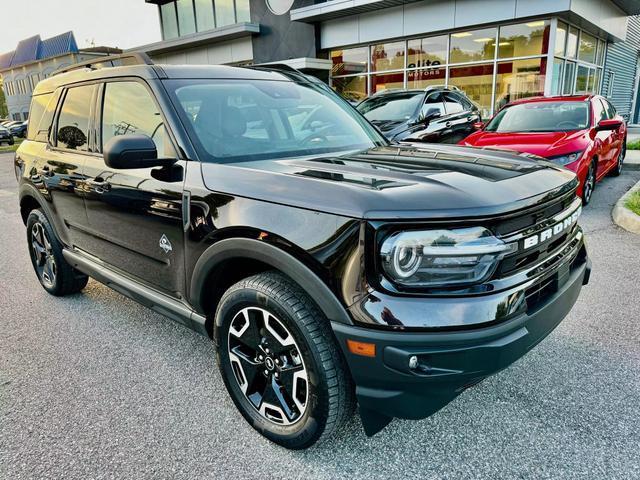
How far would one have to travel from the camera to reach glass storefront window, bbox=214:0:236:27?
21.3 metres

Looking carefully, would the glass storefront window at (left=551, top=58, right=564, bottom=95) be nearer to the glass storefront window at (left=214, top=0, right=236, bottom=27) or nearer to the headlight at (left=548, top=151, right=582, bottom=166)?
the headlight at (left=548, top=151, right=582, bottom=166)

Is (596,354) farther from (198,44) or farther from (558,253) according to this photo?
(198,44)

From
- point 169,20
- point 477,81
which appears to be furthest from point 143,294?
point 169,20

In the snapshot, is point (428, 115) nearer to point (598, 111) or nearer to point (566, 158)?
point (566, 158)

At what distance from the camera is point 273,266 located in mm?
2025

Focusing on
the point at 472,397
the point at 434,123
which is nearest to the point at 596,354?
the point at 472,397

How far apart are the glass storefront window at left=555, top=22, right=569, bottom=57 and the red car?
608 cm

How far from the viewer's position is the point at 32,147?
3.99 m

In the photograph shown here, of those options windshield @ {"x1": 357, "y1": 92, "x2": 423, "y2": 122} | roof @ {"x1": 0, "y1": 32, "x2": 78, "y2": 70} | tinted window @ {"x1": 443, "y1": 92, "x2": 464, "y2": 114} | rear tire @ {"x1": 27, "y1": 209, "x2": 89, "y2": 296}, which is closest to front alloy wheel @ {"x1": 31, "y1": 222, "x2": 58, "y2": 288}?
rear tire @ {"x1": 27, "y1": 209, "x2": 89, "y2": 296}

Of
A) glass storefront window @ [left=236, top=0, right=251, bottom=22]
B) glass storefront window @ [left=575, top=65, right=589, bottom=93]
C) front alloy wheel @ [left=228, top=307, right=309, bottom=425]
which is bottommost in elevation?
front alloy wheel @ [left=228, top=307, right=309, bottom=425]

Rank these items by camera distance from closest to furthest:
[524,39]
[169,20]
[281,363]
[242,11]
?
1. [281,363]
2. [524,39]
3. [242,11]
4. [169,20]

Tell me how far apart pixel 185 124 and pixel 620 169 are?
954 cm

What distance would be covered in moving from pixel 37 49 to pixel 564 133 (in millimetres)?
59803

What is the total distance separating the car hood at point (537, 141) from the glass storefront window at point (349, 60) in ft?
36.6
